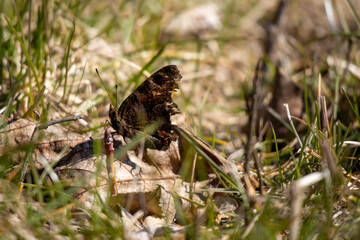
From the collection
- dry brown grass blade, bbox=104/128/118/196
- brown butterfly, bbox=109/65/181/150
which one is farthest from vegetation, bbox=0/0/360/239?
brown butterfly, bbox=109/65/181/150

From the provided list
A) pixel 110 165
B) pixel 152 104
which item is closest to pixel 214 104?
pixel 152 104

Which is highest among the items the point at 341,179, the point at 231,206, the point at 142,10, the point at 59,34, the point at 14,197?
the point at 142,10

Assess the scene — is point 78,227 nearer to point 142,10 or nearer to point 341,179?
point 341,179

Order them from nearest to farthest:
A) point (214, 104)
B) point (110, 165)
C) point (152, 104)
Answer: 1. point (110, 165)
2. point (152, 104)
3. point (214, 104)

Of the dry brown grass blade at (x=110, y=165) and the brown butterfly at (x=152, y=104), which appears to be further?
the brown butterfly at (x=152, y=104)

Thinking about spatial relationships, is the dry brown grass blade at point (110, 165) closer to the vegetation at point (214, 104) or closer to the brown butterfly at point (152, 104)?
the vegetation at point (214, 104)

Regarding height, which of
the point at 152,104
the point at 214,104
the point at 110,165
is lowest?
the point at 214,104

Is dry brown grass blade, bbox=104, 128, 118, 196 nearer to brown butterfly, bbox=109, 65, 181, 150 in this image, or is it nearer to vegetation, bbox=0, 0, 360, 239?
vegetation, bbox=0, 0, 360, 239

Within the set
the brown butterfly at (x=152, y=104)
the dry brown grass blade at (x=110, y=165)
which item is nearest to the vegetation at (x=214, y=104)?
the dry brown grass blade at (x=110, y=165)

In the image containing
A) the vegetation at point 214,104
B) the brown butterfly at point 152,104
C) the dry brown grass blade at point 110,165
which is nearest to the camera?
the vegetation at point 214,104

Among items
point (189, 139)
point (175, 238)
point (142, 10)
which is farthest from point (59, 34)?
point (175, 238)

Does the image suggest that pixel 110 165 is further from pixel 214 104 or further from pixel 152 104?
pixel 214 104
